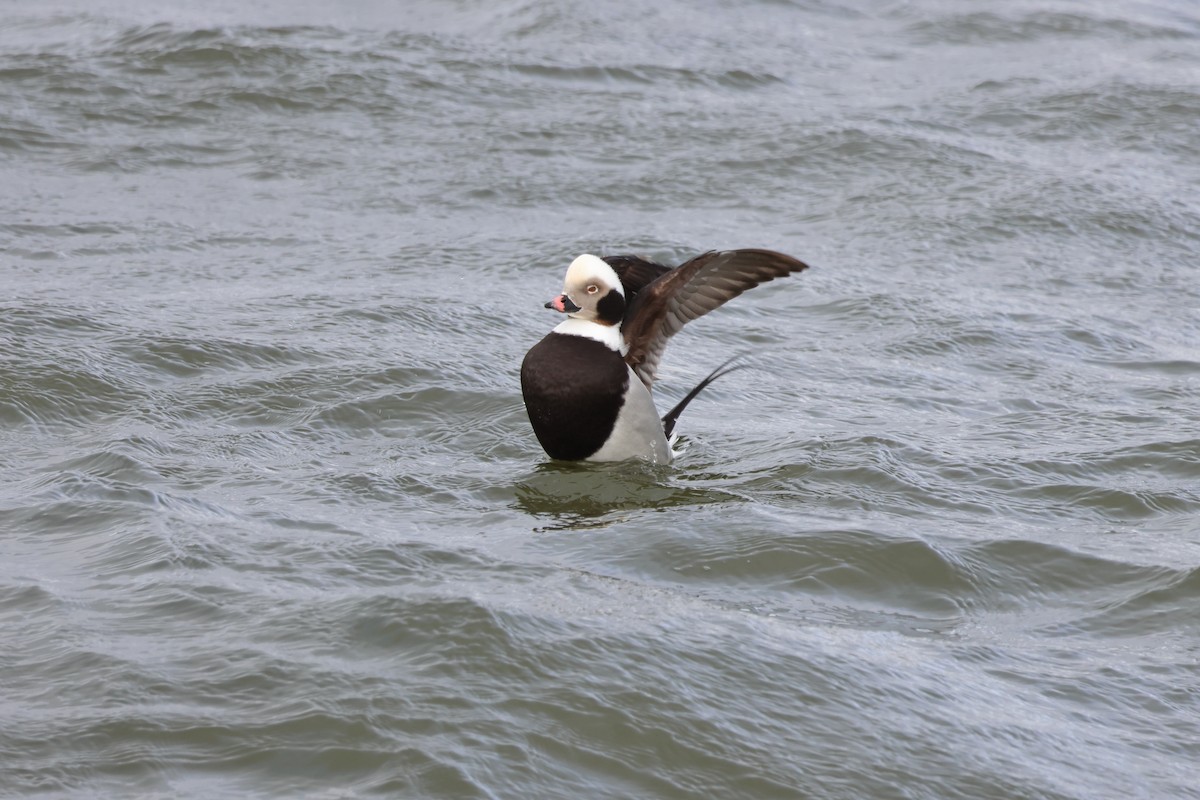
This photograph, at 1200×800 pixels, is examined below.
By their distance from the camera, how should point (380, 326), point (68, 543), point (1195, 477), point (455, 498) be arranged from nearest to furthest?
point (68, 543)
point (455, 498)
point (1195, 477)
point (380, 326)

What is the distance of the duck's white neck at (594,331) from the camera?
221 inches

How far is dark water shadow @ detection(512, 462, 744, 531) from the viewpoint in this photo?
515 centimetres

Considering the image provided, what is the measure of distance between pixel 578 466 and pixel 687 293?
76cm

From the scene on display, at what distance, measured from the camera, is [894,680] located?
12.8 ft

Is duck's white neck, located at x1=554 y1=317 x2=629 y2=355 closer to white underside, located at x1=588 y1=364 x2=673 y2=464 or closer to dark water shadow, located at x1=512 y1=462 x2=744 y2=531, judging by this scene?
white underside, located at x1=588 y1=364 x2=673 y2=464

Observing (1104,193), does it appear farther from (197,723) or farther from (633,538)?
(197,723)

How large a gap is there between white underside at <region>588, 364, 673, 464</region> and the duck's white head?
0.81ft

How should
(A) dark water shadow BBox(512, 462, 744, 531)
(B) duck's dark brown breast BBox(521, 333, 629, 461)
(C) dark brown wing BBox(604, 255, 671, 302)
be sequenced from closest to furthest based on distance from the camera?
(A) dark water shadow BBox(512, 462, 744, 531)
(B) duck's dark brown breast BBox(521, 333, 629, 461)
(C) dark brown wing BBox(604, 255, 671, 302)

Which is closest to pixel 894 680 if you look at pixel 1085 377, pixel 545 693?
pixel 545 693

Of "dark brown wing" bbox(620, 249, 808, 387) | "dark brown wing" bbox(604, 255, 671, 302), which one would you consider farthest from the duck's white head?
"dark brown wing" bbox(604, 255, 671, 302)

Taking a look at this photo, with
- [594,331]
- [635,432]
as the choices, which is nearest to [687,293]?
[594,331]

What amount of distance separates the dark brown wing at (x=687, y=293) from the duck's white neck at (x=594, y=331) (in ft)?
0.58

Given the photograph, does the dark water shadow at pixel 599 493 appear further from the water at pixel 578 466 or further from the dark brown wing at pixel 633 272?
the dark brown wing at pixel 633 272

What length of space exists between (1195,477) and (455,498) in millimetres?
2755
